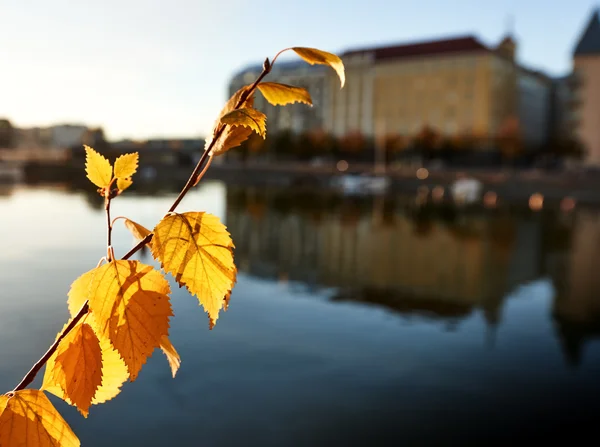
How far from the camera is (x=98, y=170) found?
3.32 feet

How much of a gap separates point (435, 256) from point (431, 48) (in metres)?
76.2

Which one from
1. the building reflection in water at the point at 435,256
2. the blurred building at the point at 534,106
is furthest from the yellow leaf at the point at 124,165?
the blurred building at the point at 534,106

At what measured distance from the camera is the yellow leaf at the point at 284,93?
933 mm

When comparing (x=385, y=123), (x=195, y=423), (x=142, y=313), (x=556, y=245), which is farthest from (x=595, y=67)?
(x=142, y=313)

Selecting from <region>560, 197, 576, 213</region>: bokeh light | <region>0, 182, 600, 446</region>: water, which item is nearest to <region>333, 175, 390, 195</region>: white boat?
<region>560, 197, 576, 213</region>: bokeh light

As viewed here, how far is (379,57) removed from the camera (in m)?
106

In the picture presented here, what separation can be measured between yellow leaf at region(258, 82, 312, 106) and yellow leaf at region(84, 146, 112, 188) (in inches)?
11.5

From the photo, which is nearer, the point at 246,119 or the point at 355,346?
the point at 246,119

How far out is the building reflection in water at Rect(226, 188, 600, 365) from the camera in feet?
72.6

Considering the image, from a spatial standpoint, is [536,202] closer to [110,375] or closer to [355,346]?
[355,346]

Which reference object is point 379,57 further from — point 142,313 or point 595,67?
point 142,313

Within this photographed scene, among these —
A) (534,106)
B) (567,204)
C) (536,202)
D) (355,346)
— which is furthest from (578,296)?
(534,106)

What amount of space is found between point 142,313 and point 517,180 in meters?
80.3

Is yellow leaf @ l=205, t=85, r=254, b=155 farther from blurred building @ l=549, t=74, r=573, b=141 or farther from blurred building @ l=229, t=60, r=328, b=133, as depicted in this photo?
blurred building @ l=549, t=74, r=573, b=141
